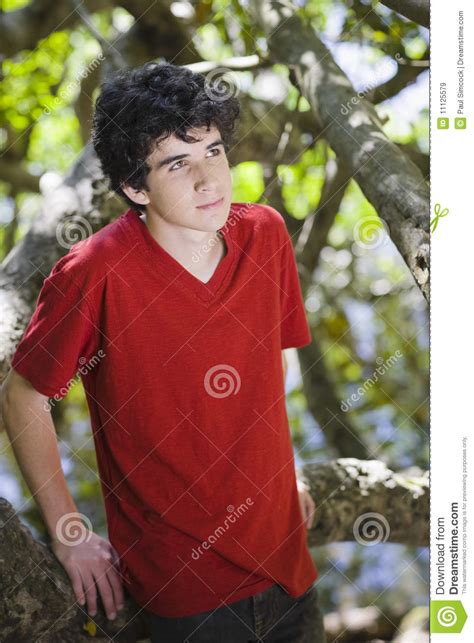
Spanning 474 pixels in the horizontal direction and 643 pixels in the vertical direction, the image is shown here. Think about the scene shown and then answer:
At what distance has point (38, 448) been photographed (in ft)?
3.47

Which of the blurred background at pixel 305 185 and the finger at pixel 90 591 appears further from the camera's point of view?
the blurred background at pixel 305 185

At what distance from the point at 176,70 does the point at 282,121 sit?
76 cm

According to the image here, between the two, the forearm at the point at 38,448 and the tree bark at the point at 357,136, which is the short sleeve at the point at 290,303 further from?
the forearm at the point at 38,448

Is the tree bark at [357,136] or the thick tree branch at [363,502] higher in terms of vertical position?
the tree bark at [357,136]

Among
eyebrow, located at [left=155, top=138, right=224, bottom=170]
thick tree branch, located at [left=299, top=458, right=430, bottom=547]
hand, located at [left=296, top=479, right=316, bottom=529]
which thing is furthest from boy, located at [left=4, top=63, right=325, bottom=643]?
thick tree branch, located at [left=299, top=458, right=430, bottom=547]

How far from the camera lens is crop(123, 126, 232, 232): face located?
3.56ft

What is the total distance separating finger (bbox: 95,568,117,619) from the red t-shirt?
3cm

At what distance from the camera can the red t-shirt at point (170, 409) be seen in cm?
104

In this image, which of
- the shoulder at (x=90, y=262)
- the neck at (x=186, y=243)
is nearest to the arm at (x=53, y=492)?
the shoulder at (x=90, y=262)

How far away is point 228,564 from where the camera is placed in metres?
1.10

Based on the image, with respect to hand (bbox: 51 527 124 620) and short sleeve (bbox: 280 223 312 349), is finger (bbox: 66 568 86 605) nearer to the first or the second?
hand (bbox: 51 527 124 620)

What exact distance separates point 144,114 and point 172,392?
373mm

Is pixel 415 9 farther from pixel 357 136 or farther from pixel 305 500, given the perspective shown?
pixel 305 500
